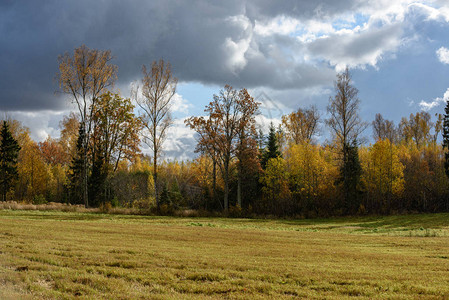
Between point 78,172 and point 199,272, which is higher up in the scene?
point 78,172

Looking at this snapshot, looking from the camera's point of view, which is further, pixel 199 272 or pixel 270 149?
pixel 270 149

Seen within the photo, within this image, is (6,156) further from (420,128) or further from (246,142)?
(420,128)

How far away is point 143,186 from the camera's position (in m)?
53.8

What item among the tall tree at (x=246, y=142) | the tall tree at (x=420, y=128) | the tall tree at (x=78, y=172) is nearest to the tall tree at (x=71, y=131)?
the tall tree at (x=78, y=172)

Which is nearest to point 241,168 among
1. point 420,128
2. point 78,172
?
point 78,172

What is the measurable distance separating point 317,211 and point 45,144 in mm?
60221

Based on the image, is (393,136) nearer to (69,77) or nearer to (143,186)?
(143,186)

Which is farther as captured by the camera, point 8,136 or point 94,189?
point 8,136

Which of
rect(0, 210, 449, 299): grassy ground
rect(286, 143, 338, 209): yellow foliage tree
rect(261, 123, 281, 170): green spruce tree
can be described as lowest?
rect(0, 210, 449, 299): grassy ground

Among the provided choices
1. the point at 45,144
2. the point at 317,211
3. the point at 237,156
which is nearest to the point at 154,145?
the point at 237,156

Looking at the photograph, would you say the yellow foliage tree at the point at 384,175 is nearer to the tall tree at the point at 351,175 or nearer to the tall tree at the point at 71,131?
the tall tree at the point at 351,175

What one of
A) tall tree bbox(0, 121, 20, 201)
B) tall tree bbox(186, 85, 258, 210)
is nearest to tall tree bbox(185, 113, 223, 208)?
tall tree bbox(186, 85, 258, 210)

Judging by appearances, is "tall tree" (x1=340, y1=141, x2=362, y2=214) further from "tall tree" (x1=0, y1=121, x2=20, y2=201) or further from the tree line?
"tall tree" (x1=0, y1=121, x2=20, y2=201)

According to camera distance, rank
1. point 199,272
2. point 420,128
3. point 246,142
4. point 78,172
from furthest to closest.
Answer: point 420,128 < point 78,172 < point 246,142 < point 199,272
